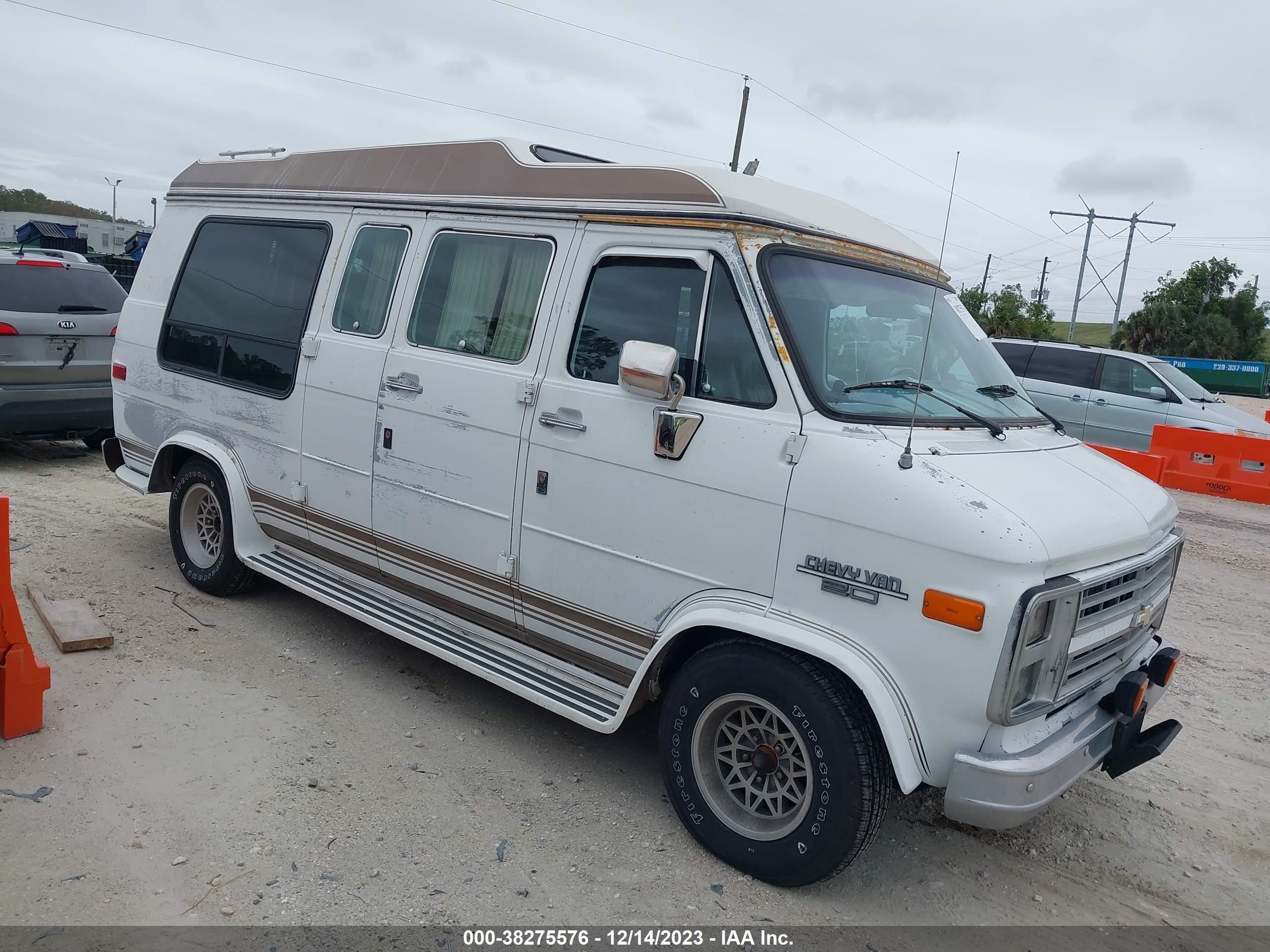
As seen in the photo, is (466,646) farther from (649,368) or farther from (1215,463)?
(1215,463)

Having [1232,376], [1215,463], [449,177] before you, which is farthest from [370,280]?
[1232,376]

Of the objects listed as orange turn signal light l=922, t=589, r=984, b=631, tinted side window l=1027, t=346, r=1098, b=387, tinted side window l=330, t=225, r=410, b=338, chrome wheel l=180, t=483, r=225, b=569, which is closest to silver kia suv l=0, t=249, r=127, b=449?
chrome wheel l=180, t=483, r=225, b=569

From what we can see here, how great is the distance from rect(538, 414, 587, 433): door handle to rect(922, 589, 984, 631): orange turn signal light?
1.56m

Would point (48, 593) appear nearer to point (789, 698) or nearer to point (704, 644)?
point (704, 644)

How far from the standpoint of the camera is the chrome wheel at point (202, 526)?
233 inches

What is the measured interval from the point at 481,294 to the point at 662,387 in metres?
1.37

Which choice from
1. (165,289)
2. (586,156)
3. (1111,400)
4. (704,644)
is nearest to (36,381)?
(165,289)

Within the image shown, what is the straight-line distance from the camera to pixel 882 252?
13.9ft

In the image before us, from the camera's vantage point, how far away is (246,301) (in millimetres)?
5645

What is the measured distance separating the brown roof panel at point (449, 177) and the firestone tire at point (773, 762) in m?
1.77

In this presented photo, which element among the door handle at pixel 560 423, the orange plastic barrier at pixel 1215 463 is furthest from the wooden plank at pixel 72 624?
the orange plastic barrier at pixel 1215 463

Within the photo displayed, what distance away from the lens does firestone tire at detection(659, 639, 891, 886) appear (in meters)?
3.26

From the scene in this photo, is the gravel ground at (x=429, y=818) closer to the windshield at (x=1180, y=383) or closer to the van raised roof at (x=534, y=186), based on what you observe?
the van raised roof at (x=534, y=186)

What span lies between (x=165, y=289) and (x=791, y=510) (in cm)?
469
